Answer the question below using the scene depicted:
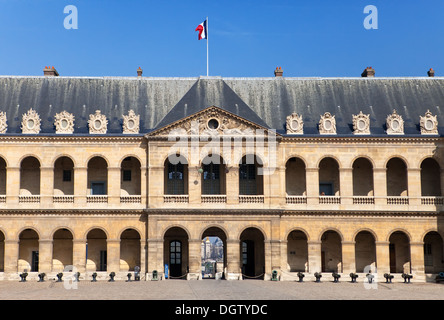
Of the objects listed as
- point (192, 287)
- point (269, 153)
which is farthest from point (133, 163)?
point (192, 287)

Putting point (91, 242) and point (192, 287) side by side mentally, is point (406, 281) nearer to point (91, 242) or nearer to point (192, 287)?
point (192, 287)

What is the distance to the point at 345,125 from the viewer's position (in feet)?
181

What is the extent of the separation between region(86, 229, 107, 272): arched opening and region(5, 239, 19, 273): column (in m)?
5.73

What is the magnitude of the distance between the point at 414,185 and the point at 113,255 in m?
24.8

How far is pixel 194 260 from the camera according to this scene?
51281 millimetres

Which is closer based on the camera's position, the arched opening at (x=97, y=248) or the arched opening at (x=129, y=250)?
the arched opening at (x=129, y=250)

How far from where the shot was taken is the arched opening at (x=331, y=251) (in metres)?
54.9

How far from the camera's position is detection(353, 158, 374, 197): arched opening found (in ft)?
182

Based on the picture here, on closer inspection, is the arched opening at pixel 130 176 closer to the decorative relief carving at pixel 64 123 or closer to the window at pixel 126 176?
the window at pixel 126 176

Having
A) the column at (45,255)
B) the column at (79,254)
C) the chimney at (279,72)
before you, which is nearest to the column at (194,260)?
the column at (79,254)

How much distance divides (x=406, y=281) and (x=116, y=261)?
74.3 feet

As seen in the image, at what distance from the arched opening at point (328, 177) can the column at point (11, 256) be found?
82.6ft

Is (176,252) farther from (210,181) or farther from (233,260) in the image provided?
(210,181)

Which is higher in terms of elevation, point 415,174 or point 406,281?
point 415,174
